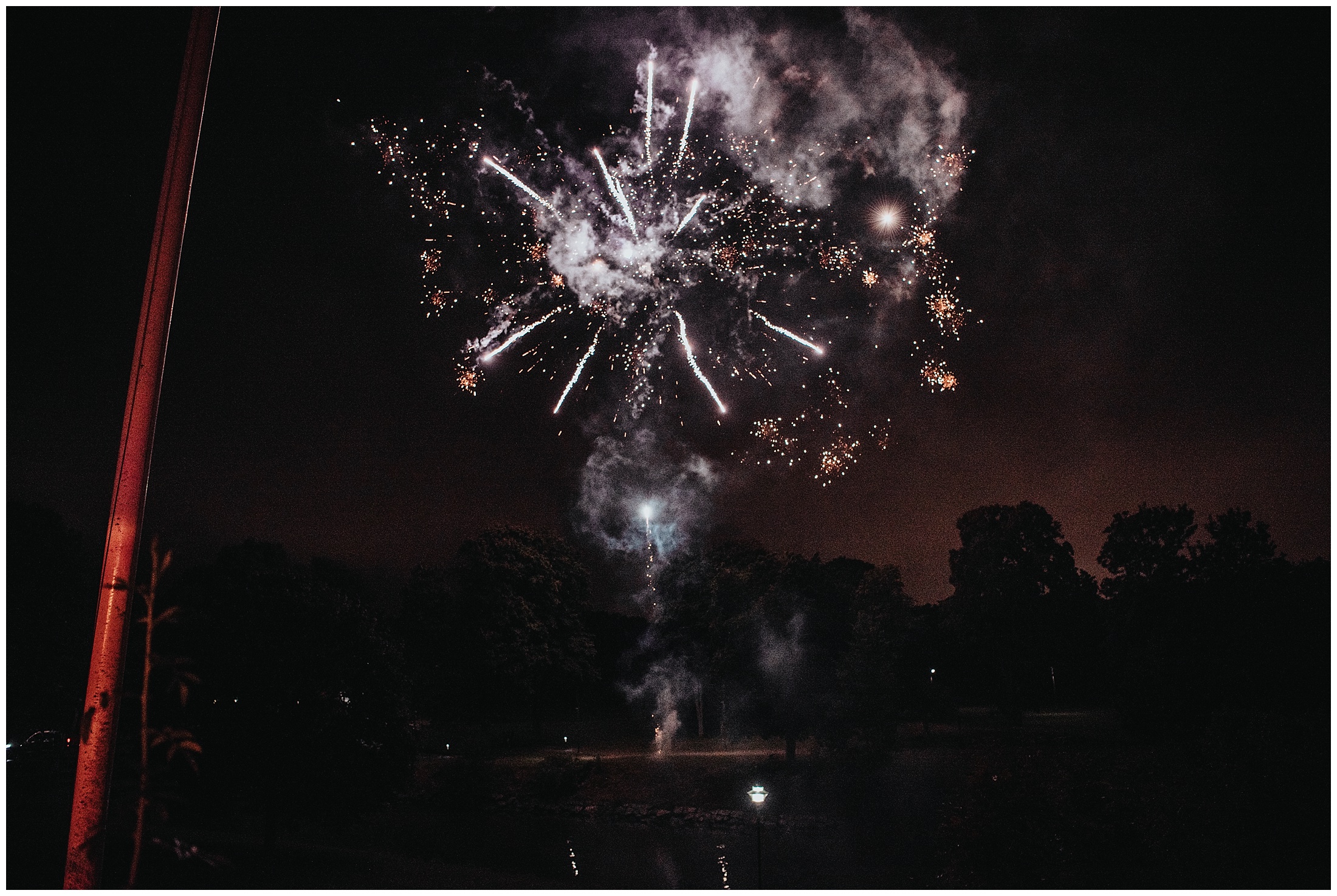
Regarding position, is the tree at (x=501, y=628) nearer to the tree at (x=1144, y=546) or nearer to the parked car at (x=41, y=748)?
the parked car at (x=41, y=748)

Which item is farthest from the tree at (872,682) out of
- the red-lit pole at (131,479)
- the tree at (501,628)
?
the red-lit pole at (131,479)

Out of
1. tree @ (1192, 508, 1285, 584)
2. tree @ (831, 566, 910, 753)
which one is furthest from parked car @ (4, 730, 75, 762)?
tree @ (1192, 508, 1285, 584)

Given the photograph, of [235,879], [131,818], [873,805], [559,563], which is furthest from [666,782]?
[131,818]

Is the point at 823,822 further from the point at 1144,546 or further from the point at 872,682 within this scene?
the point at 1144,546

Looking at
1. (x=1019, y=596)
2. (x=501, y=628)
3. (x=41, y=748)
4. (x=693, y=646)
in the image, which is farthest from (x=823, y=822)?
(x=41, y=748)

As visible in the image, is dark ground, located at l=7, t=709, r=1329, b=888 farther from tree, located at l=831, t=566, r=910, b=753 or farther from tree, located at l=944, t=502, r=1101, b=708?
tree, located at l=944, t=502, r=1101, b=708

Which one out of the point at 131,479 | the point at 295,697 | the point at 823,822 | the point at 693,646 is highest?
the point at 693,646

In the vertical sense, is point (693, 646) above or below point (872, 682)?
above

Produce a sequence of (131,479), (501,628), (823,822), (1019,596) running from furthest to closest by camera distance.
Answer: (501,628), (1019,596), (823,822), (131,479)
